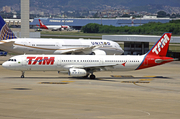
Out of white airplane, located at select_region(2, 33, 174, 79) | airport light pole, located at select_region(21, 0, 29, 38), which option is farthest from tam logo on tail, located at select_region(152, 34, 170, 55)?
airport light pole, located at select_region(21, 0, 29, 38)

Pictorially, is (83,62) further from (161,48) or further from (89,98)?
(89,98)

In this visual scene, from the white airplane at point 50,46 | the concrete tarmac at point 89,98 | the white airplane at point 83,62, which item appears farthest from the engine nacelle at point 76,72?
the white airplane at point 50,46

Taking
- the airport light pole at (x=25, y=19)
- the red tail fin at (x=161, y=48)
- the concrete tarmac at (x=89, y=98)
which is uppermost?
the airport light pole at (x=25, y=19)

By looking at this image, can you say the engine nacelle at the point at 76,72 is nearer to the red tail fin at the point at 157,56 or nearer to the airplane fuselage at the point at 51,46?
the red tail fin at the point at 157,56

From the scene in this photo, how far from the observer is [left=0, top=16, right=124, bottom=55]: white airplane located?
68250mm

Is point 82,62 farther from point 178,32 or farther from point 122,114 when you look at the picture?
point 178,32

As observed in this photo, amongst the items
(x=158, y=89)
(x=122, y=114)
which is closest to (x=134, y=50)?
(x=158, y=89)

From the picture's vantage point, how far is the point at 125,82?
4725 centimetres

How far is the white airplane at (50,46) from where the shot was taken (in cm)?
6825

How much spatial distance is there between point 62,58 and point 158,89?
15.1 metres

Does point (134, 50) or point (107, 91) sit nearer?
point (107, 91)

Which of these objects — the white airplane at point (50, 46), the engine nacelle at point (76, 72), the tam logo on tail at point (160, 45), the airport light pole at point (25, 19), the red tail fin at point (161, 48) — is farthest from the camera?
the airport light pole at point (25, 19)

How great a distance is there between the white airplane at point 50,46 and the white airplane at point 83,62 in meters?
19.3

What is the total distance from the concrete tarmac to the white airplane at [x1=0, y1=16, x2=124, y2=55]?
20.8 metres
